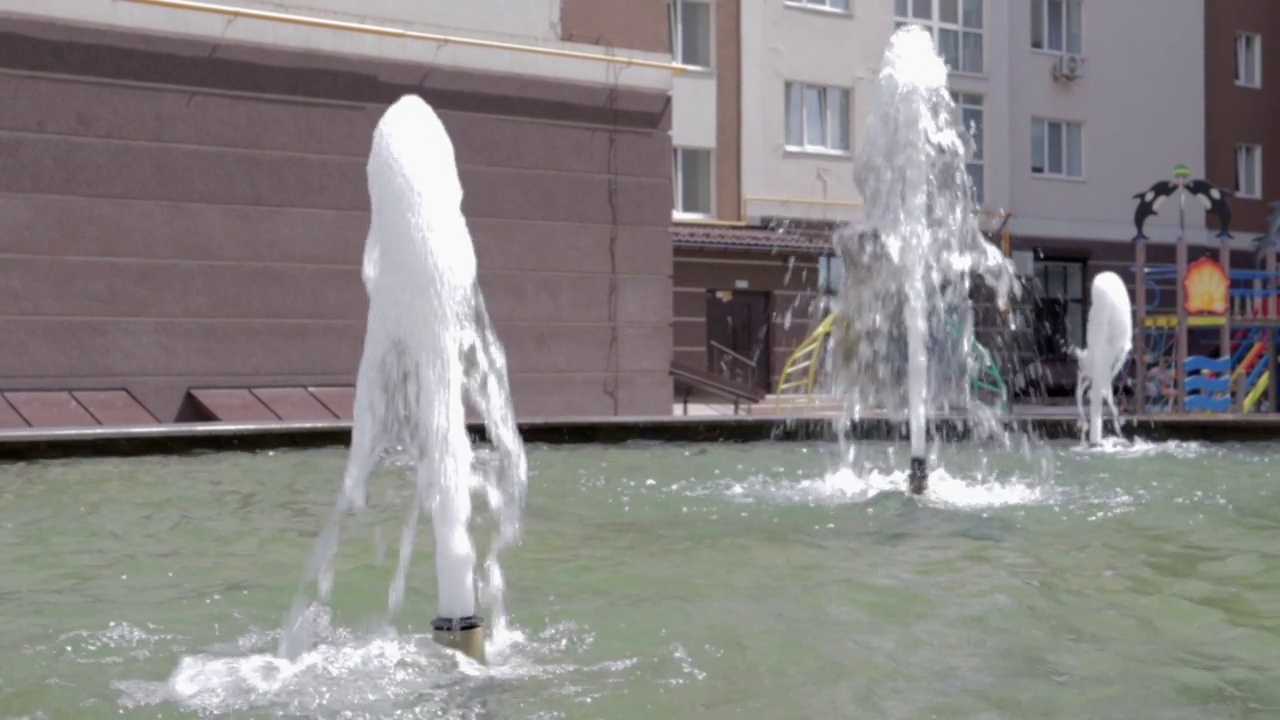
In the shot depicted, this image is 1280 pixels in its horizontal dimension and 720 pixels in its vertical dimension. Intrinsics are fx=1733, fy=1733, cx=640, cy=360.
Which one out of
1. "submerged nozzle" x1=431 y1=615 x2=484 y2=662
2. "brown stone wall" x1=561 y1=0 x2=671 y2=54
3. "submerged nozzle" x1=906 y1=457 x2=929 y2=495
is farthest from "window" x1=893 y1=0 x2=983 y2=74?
"submerged nozzle" x1=431 y1=615 x2=484 y2=662

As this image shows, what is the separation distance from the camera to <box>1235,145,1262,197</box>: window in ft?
132

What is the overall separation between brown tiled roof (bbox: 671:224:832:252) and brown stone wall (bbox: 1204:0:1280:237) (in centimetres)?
1186

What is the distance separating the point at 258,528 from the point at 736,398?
15.6 m

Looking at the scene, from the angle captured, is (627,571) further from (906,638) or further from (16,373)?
(16,373)

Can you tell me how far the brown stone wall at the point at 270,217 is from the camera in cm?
1777

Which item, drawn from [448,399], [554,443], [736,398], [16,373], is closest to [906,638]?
[448,399]

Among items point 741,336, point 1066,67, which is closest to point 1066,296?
point 1066,67

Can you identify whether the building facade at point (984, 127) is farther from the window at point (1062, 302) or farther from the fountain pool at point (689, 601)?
the fountain pool at point (689, 601)

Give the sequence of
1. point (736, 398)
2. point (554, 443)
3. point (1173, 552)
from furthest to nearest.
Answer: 1. point (736, 398)
2. point (554, 443)
3. point (1173, 552)

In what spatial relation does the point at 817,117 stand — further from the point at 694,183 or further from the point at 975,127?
the point at 975,127

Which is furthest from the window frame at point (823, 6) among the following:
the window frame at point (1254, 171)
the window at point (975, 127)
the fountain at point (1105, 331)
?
the fountain at point (1105, 331)

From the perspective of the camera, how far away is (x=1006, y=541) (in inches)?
344

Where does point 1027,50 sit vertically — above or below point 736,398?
above

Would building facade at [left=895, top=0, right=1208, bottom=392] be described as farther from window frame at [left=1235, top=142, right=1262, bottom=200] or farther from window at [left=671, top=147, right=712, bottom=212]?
window at [left=671, top=147, right=712, bottom=212]
